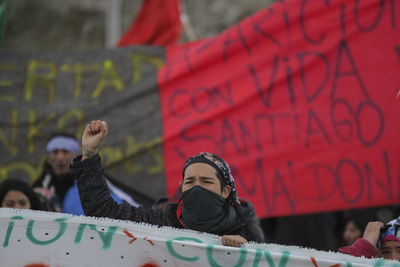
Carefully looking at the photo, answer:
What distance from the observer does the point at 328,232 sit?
4.04m

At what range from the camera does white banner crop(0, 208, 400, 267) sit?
1824 millimetres

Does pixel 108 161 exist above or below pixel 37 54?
below

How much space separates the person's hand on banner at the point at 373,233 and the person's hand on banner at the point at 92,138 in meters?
1.04

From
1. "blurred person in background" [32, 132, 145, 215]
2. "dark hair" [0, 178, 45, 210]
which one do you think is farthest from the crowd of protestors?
"blurred person in background" [32, 132, 145, 215]

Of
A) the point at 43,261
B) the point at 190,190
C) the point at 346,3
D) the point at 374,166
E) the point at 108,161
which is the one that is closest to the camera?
the point at 43,261

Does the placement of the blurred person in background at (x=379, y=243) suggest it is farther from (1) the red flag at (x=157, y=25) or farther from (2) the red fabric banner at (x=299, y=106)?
(1) the red flag at (x=157, y=25)

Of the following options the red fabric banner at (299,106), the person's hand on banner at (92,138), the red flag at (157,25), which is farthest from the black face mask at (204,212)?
the red flag at (157,25)

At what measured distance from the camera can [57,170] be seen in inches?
137

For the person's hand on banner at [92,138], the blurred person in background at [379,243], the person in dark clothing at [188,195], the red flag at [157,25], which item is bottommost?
the blurred person in background at [379,243]

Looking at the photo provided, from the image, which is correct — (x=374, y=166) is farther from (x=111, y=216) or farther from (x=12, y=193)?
(x=12, y=193)

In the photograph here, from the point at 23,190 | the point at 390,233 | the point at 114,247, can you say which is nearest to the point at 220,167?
the point at 114,247

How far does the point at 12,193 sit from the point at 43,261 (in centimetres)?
117

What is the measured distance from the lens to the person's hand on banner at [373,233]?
213 cm

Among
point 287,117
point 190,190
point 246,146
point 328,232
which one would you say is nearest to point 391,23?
point 287,117
